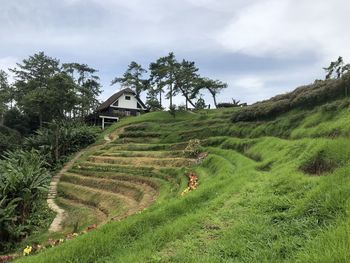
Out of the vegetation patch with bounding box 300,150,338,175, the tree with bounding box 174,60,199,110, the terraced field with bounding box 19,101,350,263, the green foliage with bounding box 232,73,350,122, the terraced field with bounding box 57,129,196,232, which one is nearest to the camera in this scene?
the terraced field with bounding box 19,101,350,263

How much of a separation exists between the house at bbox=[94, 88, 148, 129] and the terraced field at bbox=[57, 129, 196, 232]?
21949 millimetres

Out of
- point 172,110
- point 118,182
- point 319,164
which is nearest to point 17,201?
point 118,182

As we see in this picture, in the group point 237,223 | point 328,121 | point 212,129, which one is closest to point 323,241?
point 237,223

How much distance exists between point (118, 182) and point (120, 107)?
118ft

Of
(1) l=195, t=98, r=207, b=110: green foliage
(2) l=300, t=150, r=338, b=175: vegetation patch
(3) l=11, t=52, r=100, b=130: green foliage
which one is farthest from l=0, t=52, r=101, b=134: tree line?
(2) l=300, t=150, r=338, b=175: vegetation patch

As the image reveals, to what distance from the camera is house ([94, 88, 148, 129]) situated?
55.2 metres

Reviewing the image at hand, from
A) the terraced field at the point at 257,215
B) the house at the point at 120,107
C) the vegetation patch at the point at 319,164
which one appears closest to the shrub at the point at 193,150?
the terraced field at the point at 257,215

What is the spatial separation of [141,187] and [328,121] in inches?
416

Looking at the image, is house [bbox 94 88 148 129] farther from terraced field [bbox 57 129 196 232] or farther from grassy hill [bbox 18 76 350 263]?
grassy hill [bbox 18 76 350 263]

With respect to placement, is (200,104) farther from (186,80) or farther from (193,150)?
(193,150)

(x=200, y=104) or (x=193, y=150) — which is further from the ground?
(x=200, y=104)

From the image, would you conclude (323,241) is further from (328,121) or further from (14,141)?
(14,141)

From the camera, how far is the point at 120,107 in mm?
57469

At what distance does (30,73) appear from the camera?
2249 inches
